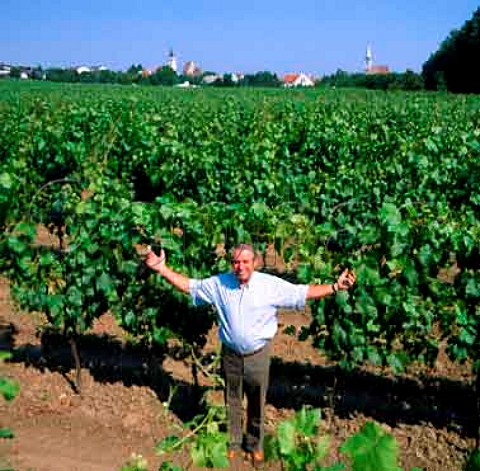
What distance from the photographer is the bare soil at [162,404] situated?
491 cm

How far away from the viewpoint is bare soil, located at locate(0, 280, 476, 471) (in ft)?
16.1

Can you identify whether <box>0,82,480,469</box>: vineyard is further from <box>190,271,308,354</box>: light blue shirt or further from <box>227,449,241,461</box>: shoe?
<box>227,449,241,461</box>: shoe

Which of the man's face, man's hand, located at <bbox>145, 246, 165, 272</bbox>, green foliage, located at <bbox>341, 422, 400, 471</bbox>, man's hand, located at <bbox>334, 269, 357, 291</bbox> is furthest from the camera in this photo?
man's hand, located at <bbox>145, 246, 165, 272</bbox>

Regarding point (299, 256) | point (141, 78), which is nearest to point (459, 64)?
point (141, 78)

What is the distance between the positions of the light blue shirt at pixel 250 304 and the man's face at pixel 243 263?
0.09 meters

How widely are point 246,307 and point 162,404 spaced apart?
1.11 m

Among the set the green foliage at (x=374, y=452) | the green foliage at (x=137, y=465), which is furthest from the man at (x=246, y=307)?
the green foliage at (x=374, y=452)

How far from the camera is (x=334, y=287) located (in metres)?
4.38

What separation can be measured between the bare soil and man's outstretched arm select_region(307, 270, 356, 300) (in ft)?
2.96

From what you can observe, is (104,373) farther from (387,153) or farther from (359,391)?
(387,153)

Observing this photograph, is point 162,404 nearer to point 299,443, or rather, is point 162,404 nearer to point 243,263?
point 243,263

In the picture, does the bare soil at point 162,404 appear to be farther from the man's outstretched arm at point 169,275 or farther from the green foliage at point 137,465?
the green foliage at point 137,465

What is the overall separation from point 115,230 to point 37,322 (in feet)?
8.62

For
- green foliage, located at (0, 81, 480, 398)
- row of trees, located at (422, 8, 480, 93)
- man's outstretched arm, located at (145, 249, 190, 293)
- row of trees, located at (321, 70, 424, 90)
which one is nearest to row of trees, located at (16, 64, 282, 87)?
row of trees, located at (321, 70, 424, 90)
